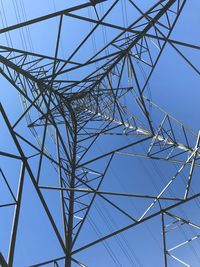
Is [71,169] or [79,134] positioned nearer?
[71,169]

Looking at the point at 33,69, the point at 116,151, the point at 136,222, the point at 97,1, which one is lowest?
the point at 136,222

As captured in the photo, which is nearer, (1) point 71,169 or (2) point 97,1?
(2) point 97,1

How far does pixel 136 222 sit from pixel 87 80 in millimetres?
5354

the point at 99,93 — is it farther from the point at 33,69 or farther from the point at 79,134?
the point at 33,69

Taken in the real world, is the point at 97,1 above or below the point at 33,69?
below

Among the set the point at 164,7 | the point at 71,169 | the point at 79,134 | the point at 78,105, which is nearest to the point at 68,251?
the point at 71,169

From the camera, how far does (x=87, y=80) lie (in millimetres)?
11547

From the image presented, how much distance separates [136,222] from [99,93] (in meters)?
6.85

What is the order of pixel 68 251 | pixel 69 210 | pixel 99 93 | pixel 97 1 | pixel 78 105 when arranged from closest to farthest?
pixel 97 1 → pixel 68 251 → pixel 69 210 → pixel 99 93 → pixel 78 105

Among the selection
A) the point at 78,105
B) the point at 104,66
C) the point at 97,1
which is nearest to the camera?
the point at 97,1

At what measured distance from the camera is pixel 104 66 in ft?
36.2

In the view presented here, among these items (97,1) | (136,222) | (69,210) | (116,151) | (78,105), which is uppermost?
(78,105)

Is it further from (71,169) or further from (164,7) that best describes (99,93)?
(164,7)

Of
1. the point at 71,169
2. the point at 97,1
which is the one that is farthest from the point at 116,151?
the point at 97,1
